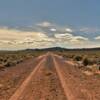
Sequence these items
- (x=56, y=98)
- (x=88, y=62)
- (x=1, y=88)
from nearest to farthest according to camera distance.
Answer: (x=56, y=98)
(x=1, y=88)
(x=88, y=62)

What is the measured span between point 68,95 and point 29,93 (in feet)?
7.88

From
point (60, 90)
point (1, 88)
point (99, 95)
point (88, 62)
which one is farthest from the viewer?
point (88, 62)

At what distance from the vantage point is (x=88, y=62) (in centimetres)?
5412

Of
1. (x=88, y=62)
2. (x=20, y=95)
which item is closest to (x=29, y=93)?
(x=20, y=95)

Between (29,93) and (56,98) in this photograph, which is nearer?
(56,98)

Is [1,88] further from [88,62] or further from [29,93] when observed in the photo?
[88,62]

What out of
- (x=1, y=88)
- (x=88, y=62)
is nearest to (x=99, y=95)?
(x=1, y=88)

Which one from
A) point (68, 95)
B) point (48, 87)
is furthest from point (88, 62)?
point (68, 95)

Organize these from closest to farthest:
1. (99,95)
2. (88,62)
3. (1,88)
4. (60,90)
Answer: (99,95)
(60,90)
(1,88)
(88,62)

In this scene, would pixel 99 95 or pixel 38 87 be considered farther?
pixel 38 87

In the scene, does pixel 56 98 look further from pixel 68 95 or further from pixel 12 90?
pixel 12 90

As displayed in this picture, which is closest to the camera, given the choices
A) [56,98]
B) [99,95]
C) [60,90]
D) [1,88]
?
[56,98]

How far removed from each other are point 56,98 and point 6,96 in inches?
113

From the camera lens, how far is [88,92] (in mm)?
20000
